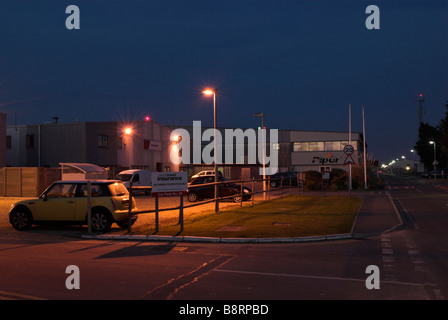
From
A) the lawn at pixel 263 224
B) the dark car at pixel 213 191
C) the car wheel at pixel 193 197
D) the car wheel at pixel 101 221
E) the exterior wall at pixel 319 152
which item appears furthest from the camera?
the exterior wall at pixel 319 152

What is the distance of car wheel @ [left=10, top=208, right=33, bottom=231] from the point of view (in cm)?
1463

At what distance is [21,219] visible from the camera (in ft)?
48.2

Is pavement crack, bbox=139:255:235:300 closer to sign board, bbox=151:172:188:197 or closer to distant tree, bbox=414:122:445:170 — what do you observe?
sign board, bbox=151:172:188:197

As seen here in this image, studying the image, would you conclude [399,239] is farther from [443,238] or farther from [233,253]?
[233,253]

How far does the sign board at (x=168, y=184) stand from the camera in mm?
14180

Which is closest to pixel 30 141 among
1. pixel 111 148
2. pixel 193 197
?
pixel 111 148

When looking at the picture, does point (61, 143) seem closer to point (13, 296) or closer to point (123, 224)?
point (123, 224)

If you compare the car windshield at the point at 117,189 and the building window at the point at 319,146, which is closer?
the car windshield at the point at 117,189

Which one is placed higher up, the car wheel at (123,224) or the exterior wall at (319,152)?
the exterior wall at (319,152)

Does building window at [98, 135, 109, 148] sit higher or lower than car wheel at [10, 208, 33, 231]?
higher

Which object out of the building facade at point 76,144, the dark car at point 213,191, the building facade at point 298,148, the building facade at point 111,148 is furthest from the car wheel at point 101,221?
the building facade at point 298,148

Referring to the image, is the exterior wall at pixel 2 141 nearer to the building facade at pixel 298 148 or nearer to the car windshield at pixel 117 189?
the car windshield at pixel 117 189

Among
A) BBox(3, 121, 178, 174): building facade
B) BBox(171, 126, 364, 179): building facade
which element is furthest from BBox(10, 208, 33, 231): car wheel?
BBox(171, 126, 364, 179): building facade
